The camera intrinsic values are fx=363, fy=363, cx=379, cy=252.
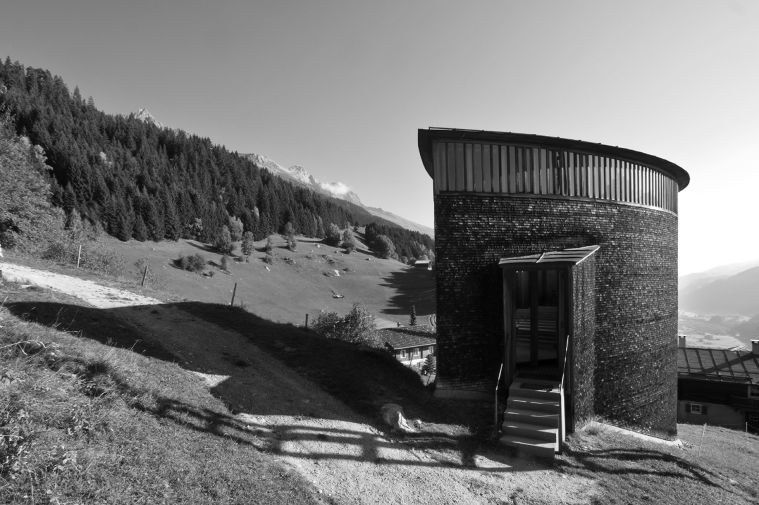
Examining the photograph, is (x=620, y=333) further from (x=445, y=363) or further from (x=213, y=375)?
(x=213, y=375)

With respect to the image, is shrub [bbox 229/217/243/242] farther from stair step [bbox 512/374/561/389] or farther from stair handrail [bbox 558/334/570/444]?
stair handrail [bbox 558/334/570/444]

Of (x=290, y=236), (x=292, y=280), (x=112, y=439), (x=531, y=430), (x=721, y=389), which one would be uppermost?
(x=290, y=236)

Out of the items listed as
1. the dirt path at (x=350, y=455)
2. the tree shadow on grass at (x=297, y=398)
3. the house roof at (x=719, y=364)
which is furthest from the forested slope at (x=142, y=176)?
the house roof at (x=719, y=364)

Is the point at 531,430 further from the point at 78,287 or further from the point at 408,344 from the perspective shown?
the point at 408,344

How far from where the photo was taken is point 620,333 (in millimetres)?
12406

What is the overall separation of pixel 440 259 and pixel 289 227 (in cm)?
11458

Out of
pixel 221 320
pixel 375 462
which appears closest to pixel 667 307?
pixel 375 462

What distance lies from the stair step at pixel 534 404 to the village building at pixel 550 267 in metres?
0.20

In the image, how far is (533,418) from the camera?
9.09 meters

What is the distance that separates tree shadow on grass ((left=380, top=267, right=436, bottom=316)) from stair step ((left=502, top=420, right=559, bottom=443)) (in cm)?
6276

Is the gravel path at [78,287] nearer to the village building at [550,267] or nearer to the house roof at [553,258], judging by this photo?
the village building at [550,267]

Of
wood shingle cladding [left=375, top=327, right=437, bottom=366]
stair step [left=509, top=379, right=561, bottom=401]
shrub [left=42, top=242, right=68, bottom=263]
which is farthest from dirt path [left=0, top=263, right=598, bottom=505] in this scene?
wood shingle cladding [left=375, top=327, right=437, bottom=366]

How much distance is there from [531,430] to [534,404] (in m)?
0.78

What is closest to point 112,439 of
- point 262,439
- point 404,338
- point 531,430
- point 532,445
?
point 262,439
